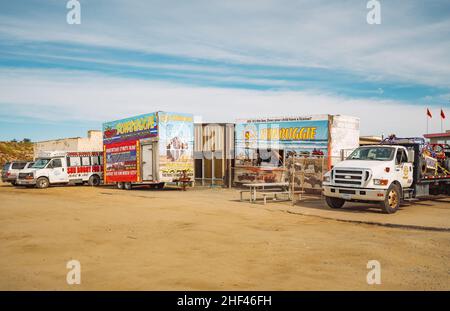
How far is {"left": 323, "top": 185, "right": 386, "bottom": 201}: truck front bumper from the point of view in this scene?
1347cm

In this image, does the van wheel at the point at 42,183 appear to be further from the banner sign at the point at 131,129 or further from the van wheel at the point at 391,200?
the van wheel at the point at 391,200

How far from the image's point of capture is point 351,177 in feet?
46.1

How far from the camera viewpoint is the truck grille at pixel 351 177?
13.7 meters

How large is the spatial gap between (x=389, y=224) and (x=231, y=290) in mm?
7430

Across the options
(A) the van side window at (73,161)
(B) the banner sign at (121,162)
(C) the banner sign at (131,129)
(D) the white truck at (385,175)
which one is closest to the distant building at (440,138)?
(D) the white truck at (385,175)

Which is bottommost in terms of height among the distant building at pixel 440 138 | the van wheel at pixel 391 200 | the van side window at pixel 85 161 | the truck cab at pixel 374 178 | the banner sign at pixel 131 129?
the van wheel at pixel 391 200

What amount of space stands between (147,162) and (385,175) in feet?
45.6

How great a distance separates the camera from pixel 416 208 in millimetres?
15617

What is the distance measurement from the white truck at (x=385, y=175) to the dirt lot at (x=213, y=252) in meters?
1.03

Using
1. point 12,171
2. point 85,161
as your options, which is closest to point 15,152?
point 12,171

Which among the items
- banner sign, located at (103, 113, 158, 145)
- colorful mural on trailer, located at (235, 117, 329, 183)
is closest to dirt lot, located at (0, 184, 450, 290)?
colorful mural on trailer, located at (235, 117, 329, 183)

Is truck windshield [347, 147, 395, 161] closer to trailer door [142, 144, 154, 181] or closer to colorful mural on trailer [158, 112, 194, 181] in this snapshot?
colorful mural on trailer [158, 112, 194, 181]

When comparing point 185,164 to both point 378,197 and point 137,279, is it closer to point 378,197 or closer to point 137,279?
point 378,197

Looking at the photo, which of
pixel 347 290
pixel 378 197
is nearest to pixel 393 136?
pixel 378 197
